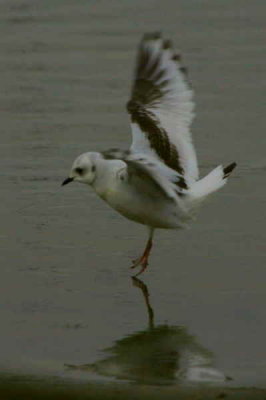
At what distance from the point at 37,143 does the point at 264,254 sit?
11.0ft

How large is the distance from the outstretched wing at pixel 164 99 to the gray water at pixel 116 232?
71 cm

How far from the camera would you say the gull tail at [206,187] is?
300 inches

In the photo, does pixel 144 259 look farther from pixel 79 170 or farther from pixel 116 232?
pixel 116 232

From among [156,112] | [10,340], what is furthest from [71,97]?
[10,340]

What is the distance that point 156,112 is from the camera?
26.8 ft

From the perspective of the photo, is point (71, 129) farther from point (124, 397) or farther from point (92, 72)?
point (124, 397)

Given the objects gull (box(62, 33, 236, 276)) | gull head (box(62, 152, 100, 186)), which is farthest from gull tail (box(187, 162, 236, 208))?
gull head (box(62, 152, 100, 186))

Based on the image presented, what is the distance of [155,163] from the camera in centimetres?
718

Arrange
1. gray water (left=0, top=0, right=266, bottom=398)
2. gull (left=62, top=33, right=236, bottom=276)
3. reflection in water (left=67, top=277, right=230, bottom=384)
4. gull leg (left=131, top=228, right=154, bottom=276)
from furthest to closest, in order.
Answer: gull leg (left=131, top=228, right=154, bottom=276), gull (left=62, top=33, right=236, bottom=276), gray water (left=0, top=0, right=266, bottom=398), reflection in water (left=67, top=277, right=230, bottom=384)

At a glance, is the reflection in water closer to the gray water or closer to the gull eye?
the gray water

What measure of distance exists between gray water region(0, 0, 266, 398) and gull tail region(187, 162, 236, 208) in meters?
0.44

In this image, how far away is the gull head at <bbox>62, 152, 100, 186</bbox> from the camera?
Answer: 7.38 meters

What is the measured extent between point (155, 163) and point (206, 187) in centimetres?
62

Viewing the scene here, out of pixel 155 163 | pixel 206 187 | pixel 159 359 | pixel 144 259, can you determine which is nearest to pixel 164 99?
pixel 206 187
